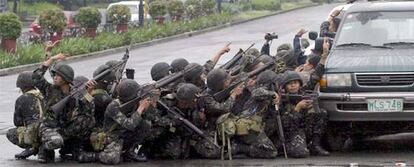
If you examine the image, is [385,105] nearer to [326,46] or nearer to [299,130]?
[299,130]

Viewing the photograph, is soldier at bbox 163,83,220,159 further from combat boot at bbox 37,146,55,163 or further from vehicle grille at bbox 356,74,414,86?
vehicle grille at bbox 356,74,414,86

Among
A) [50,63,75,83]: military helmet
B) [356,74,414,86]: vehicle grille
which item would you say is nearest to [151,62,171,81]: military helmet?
[50,63,75,83]: military helmet

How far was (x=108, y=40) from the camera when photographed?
31.2 meters

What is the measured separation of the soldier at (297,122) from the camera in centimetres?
1048

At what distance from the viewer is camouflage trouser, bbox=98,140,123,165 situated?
33.3 ft

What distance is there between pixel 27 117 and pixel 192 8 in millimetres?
31289

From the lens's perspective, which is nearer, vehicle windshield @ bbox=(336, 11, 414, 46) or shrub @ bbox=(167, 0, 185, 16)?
vehicle windshield @ bbox=(336, 11, 414, 46)

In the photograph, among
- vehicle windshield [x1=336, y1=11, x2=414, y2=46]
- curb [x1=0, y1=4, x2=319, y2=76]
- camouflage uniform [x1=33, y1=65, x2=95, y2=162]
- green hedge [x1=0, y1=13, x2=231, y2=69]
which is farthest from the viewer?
green hedge [x1=0, y1=13, x2=231, y2=69]

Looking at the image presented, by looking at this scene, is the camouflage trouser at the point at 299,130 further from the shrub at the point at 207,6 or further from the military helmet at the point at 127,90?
the shrub at the point at 207,6

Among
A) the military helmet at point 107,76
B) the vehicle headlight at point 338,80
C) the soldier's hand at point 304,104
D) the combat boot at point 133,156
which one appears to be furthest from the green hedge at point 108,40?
the vehicle headlight at point 338,80

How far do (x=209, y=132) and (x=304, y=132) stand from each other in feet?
3.51

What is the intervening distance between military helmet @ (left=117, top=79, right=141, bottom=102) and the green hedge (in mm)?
14645

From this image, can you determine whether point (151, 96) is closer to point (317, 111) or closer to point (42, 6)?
point (317, 111)

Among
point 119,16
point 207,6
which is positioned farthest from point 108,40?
point 207,6
